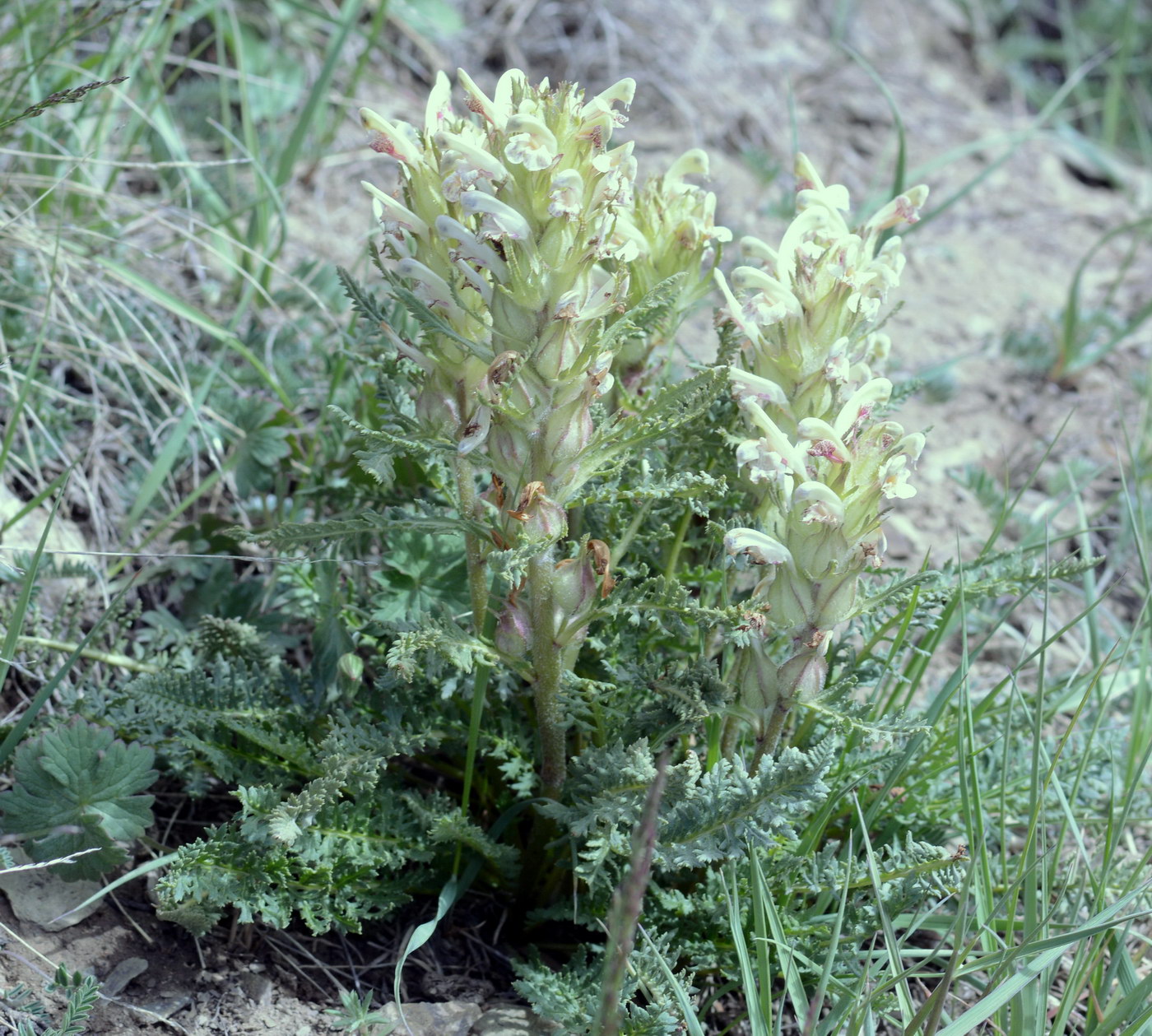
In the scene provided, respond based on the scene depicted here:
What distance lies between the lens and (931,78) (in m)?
5.89

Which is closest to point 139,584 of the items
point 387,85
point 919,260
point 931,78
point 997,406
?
point 387,85

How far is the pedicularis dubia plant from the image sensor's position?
1594 mm

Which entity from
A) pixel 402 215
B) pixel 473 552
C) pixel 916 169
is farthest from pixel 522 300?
pixel 916 169

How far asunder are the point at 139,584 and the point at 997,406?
2841 millimetres

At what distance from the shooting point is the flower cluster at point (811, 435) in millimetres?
1638

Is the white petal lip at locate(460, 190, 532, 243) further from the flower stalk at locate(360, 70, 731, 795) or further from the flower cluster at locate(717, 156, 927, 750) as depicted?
the flower cluster at locate(717, 156, 927, 750)

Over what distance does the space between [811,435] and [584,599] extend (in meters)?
0.43

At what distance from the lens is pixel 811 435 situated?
1.63 meters

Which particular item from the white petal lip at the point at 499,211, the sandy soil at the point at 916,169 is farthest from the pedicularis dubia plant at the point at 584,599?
the sandy soil at the point at 916,169

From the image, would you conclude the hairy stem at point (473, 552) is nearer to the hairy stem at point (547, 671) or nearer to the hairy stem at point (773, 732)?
the hairy stem at point (547, 671)

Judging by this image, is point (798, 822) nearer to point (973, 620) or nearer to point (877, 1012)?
point (877, 1012)

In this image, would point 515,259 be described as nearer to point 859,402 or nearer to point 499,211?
point 499,211

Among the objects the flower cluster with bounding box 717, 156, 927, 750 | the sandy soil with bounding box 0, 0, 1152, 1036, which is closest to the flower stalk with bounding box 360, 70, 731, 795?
the flower cluster with bounding box 717, 156, 927, 750

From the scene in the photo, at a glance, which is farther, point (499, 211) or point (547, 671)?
point (547, 671)
